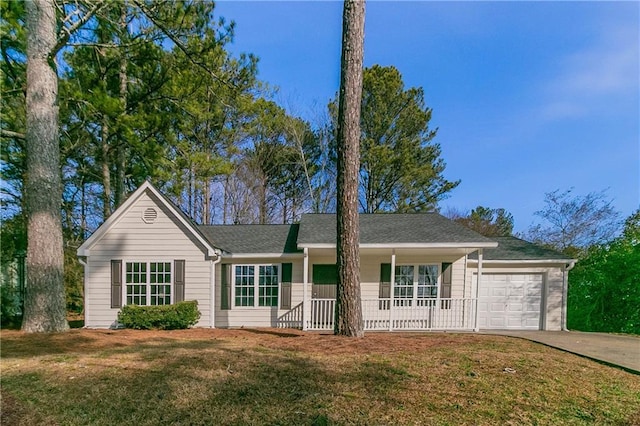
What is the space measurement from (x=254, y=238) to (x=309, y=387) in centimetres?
845

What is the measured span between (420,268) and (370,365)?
7.26 meters

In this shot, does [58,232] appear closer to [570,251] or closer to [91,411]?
[91,411]

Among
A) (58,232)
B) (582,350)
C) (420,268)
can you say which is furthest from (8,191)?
(582,350)

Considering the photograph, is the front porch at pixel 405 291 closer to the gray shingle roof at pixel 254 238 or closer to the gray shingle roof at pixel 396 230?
the gray shingle roof at pixel 396 230

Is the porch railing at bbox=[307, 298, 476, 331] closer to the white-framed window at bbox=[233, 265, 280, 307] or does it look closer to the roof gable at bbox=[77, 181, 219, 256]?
the white-framed window at bbox=[233, 265, 280, 307]

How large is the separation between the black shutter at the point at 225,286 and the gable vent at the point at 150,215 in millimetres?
2630

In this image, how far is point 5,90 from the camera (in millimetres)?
9289

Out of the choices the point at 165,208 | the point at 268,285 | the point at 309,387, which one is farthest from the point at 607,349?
the point at 165,208

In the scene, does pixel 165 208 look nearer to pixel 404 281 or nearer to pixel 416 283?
pixel 404 281

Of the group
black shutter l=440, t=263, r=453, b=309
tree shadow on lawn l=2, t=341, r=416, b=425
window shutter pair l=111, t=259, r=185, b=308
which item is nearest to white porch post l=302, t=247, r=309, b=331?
window shutter pair l=111, t=259, r=185, b=308

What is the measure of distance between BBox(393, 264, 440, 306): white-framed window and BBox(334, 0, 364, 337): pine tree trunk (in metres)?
5.06

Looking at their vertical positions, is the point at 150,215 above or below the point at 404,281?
above

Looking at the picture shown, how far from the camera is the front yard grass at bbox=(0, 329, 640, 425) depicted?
3.14m

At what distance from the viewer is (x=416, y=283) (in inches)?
437
